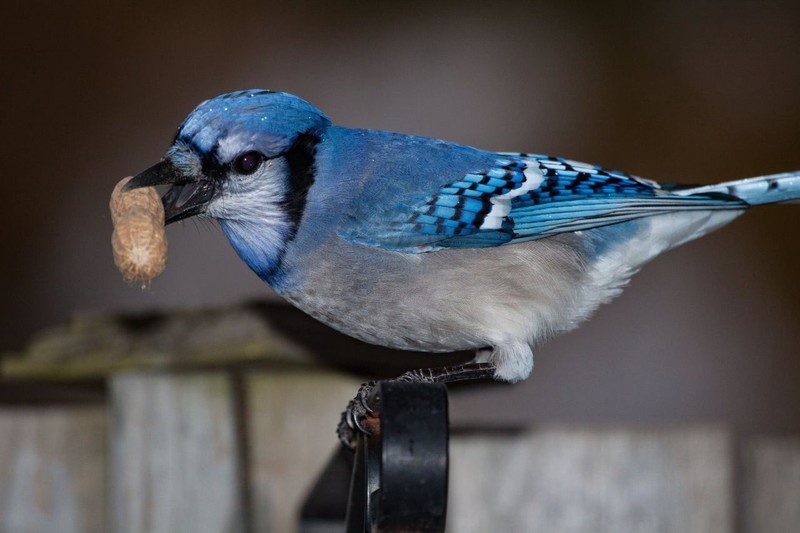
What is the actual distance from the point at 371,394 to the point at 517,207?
72 centimetres

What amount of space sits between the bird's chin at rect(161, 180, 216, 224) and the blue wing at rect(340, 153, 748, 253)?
0.90ft

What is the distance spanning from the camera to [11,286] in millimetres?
3338

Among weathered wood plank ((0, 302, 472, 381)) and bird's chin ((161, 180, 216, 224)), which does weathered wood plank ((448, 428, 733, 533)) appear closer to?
weathered wood plank ((0, 302, 472, 381))

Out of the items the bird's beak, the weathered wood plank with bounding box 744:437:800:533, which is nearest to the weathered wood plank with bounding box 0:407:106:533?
the bird's beak

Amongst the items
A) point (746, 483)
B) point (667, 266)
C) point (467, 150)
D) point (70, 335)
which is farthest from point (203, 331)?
point (667, 266)

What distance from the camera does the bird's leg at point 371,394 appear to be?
1423mm

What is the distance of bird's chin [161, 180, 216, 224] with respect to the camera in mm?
1707

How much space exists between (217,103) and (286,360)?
0.44m

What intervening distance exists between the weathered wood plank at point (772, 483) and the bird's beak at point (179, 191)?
104 centimetres

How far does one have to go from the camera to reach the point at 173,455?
67.0 inches

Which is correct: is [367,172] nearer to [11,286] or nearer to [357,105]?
[357,105]

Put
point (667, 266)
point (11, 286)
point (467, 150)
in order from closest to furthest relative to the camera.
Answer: point (467, 150) → point (11, 286) → point (667, 266)

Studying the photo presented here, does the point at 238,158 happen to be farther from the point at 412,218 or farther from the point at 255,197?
the point at 412,218

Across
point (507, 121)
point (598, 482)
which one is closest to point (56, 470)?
point (598, 482)
